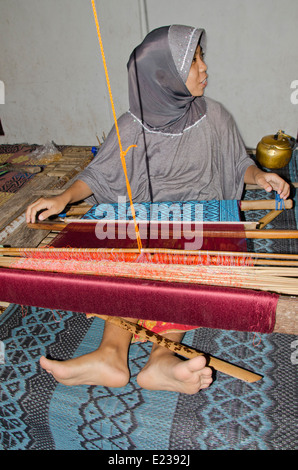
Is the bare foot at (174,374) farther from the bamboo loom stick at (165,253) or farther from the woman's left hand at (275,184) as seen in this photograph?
the woman's left hand at (275,184)

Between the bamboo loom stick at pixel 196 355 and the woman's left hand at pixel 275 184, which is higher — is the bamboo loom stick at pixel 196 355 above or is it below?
below

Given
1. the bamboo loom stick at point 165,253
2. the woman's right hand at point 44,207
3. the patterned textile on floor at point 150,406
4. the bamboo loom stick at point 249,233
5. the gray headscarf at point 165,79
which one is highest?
the gray headscarf at point 165,79

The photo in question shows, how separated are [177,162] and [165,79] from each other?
1.67 feet

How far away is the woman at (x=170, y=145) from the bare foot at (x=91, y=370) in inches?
3.7

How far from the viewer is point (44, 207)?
6.07ft

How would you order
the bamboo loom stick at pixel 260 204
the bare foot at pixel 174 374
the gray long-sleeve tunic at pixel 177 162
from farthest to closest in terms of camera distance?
the gray long-sleeve tunic at pixel 177 162 → the bamboo loom stick at pixel 260 204 → the bare foot at pixel 174 374

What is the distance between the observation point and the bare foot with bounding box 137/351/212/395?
4.20 feet

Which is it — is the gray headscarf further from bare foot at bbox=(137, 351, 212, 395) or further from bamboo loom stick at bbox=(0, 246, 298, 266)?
bare foot at bbox=(137, 351, 212, 395)

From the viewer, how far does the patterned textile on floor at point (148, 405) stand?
1.31 m

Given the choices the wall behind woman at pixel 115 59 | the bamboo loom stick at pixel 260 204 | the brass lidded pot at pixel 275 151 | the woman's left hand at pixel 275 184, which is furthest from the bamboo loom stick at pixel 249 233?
the wall behind woman at pixel 115 59

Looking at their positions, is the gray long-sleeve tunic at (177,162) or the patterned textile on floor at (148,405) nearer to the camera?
the patterned textile on floor at (148,405)

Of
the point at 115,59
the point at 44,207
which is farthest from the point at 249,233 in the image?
the point at 115,59

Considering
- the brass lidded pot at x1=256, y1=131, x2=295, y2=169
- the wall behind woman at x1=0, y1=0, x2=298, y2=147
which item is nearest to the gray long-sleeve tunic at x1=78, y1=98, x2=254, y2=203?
the brass lidded pot at x1=256, y1=131, x2=295, y2=169

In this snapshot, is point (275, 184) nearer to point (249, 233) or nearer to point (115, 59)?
point (249, 233)
